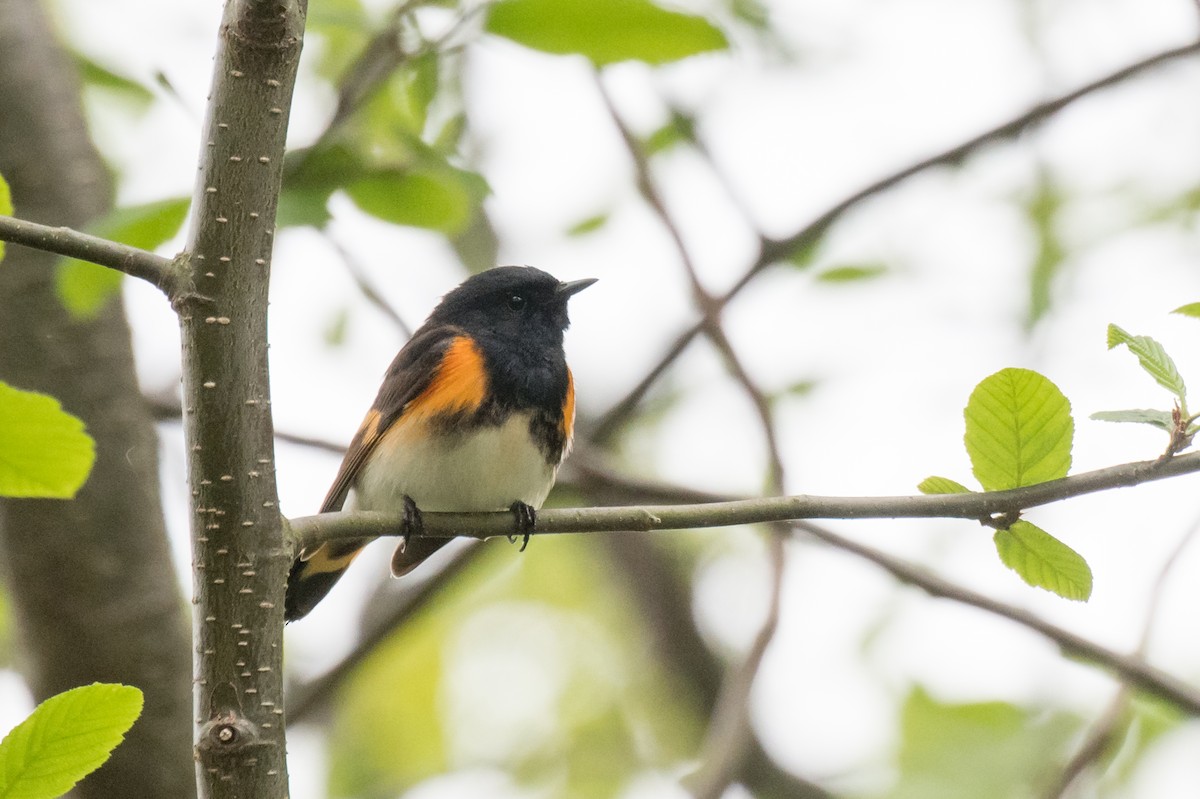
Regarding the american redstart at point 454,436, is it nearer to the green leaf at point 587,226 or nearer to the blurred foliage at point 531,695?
the green leaf at point 587,226

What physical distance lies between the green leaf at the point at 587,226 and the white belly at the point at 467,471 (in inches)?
53.4

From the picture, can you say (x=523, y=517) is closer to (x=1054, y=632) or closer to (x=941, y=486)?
(x=941, y=486)

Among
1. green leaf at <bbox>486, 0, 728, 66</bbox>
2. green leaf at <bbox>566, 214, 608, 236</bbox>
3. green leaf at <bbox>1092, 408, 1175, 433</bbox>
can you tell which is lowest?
green leaf at <bbox>1092, 408, 1175, 433</bbox>

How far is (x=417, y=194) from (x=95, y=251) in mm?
1428

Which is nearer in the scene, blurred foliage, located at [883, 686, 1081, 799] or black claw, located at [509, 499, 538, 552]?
black claw, located at [509, 499, 538, 552]

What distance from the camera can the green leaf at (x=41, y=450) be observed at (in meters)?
1.41

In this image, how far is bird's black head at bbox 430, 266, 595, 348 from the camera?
→ 4297 millimetres

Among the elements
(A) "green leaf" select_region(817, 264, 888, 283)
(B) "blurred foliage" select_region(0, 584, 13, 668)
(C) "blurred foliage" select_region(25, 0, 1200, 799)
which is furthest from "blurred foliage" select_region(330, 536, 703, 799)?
(A) "green leaf" select_region(817, 264, 888, 283)

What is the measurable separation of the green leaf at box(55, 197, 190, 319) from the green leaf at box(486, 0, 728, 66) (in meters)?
0.78

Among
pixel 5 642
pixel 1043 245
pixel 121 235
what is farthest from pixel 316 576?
pixel 1043 245

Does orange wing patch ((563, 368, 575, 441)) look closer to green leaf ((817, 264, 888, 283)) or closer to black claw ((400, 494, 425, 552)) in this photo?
green leaf ((817, 264, 888, 283))

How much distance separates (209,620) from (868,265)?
→ 296cm

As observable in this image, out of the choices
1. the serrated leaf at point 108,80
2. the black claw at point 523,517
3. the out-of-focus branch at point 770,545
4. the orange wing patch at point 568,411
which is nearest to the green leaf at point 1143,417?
the black claw at point 523,517

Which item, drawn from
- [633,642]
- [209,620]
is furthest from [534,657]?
[209,620]
